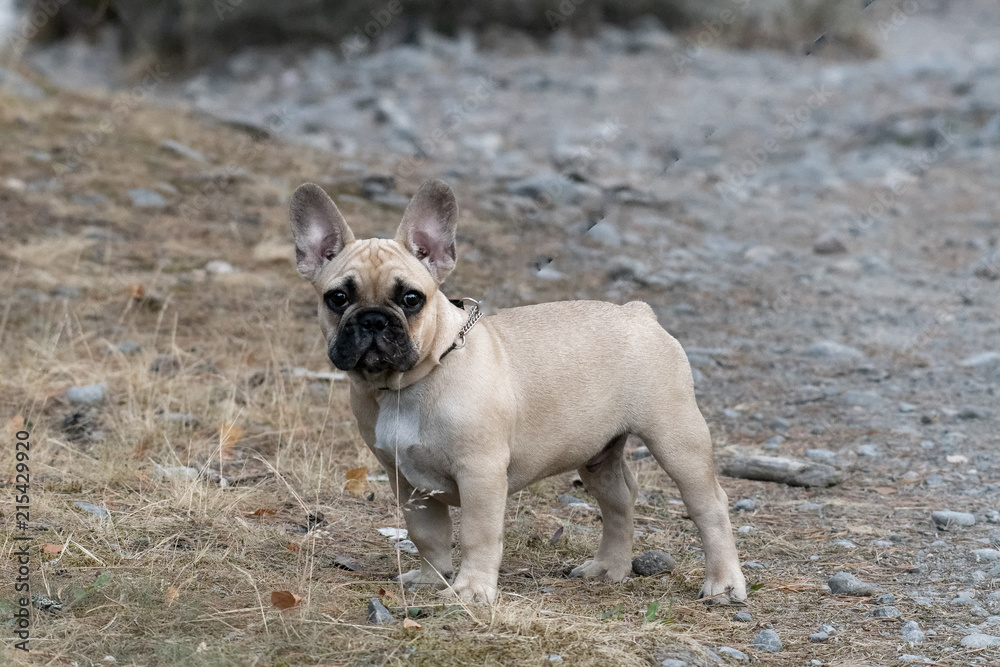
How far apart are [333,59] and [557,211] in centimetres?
1021

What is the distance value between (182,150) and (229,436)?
24.4ft

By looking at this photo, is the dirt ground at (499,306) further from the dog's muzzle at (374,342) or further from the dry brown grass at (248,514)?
the dog's muzzle at (374,342)

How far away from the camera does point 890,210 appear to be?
13984mm

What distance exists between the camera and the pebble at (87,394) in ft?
23.9

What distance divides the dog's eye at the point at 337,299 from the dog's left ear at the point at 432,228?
1.34 feet

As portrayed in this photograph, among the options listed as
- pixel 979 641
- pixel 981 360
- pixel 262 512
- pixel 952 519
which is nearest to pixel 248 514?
pixel 262 512

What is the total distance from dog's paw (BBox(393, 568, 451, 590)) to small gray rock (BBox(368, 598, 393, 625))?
2.18ft

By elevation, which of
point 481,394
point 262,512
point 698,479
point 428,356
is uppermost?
point 428,356

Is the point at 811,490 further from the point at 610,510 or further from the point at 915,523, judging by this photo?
the point at 610,510

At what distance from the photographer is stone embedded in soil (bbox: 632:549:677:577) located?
17.7 feet

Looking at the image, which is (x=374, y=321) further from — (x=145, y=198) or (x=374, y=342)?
(x=145, y=198)

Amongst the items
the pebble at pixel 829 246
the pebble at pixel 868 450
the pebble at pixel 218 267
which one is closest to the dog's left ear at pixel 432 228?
the pebble at pixel 868 450

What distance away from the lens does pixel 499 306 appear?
9.78 m

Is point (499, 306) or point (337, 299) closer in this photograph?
point (337, 299)
